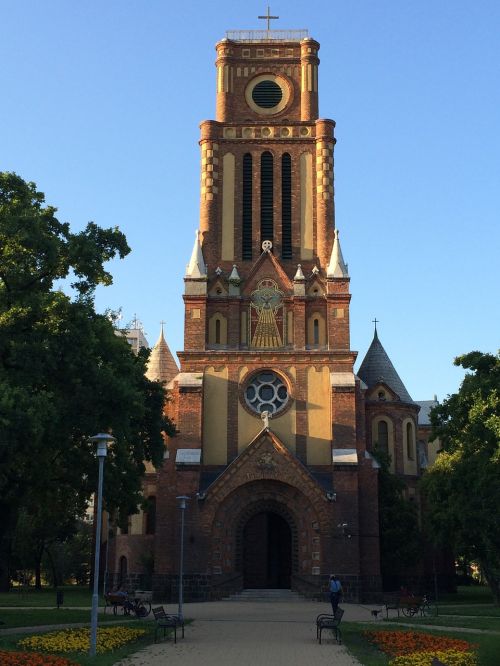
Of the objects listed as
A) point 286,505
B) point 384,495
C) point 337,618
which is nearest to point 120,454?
point 337,618

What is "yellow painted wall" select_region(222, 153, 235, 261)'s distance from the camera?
5059 cm

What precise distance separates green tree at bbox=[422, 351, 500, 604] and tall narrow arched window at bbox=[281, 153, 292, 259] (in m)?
15.1

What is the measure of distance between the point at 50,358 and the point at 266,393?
72.5 feet

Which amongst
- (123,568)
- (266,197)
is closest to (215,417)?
(123,568)

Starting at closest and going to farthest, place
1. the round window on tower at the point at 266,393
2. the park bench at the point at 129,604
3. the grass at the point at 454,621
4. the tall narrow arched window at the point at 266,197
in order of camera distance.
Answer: the grass at the point at 454,621 → the park bench at the point at 129,604 → the round window on tower at the point at 266,393 → the tall narrow arched window at the point at 266,197

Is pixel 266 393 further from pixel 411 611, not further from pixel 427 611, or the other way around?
pixel 411 611

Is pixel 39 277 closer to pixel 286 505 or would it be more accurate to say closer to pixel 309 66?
pixel 286 505

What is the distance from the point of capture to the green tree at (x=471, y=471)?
107 ft

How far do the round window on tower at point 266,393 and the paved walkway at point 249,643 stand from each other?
1315 cm

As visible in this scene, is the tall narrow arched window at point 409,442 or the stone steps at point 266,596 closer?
the stone steps at point 266,596

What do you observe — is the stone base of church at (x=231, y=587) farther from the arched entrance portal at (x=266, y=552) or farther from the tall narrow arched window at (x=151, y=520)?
the tall narrow arched window at (x=151, y=520)

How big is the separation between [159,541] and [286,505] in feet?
22.4

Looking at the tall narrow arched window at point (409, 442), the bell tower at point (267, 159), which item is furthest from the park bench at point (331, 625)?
the tall narrow arched window at point (409, 442)

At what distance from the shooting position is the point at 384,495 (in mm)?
47938
